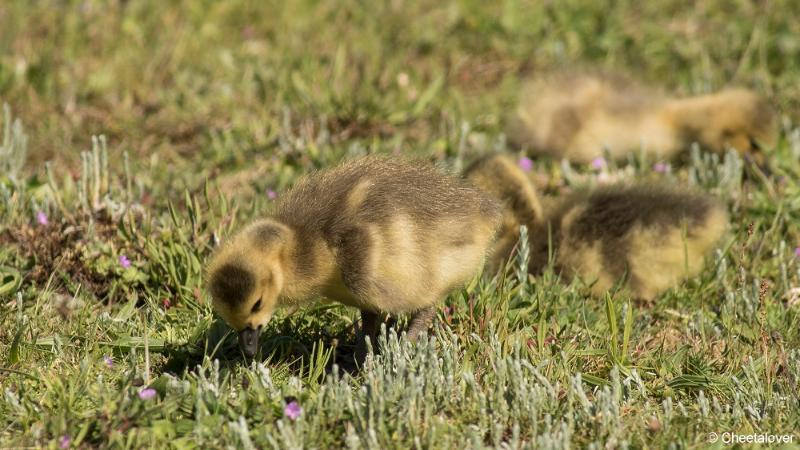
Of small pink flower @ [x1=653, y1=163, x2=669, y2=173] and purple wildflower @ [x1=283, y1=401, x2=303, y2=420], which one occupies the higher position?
purple wildflower @ [x1=283, y1=401, x2=303, y2=420]

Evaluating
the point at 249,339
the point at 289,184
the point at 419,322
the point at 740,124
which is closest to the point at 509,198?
the point at 419,322

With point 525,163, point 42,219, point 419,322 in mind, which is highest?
point 42,219

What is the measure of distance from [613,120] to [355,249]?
324cm

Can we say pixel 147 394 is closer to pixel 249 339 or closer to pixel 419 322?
pixel 249 339

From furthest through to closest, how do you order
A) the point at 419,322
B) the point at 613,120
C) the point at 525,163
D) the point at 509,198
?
the point at 613,120 → the point at 525,163 → the point at 509,198 → the point at 419,322

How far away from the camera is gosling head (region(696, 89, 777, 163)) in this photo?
240 inches

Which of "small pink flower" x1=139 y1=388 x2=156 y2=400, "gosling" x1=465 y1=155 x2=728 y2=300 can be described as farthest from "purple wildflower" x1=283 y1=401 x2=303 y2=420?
"gosling" x1=465 y1=155 x2=728 y2=300

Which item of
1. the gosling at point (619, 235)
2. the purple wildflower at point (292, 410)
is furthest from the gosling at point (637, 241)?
the purple wildflower at point (292, 410)

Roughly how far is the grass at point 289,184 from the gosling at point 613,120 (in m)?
0.20

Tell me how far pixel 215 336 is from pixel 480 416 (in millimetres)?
1102

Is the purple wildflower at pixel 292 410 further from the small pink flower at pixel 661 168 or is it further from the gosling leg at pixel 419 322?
the small pink flower at pixel 661 168

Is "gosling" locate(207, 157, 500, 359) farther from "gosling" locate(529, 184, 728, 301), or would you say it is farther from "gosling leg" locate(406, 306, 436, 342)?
"gosling" locate(529, 184, 728, 301)

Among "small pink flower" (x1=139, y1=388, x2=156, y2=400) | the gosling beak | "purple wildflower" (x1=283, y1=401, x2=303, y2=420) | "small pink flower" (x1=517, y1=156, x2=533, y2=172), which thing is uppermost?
the gosling beak

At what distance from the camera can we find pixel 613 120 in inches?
257
